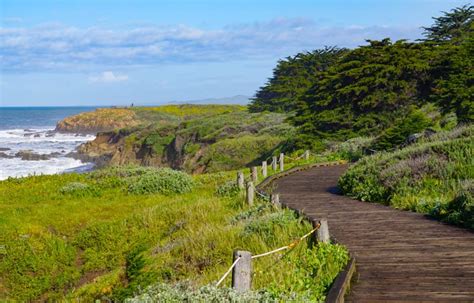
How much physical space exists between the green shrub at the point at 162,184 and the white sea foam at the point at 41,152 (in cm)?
1975

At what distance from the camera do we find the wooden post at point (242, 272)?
277 inches

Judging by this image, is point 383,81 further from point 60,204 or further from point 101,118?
point 101,118

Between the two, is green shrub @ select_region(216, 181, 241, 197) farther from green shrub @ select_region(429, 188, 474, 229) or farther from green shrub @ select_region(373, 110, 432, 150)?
green shrub @ select_region(373, 110, 432, 150)

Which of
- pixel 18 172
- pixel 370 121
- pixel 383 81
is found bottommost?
pixel 18 172

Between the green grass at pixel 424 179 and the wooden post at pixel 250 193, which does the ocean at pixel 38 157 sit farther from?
the green grass at pixel 424 179

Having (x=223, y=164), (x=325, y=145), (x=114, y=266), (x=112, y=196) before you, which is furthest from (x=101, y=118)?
(x=114, y=266)

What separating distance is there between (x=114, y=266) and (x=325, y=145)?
25313mm

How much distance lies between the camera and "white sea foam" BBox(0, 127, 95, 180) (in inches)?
2312

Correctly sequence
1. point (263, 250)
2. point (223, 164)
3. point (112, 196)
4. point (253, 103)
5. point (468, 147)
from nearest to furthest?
point (263, 250)
point (468, 147)
point (112, 196)
point (223, 164)
point (253, 103)

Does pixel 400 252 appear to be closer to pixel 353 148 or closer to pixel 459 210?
pixel 459 210

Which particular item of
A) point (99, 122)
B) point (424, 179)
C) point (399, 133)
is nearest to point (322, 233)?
point (424, 179)

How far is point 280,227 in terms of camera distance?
12.0m

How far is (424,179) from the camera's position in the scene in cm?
1614

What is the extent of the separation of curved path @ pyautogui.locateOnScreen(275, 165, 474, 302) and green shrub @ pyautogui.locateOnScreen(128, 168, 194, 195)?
29.1 ft
